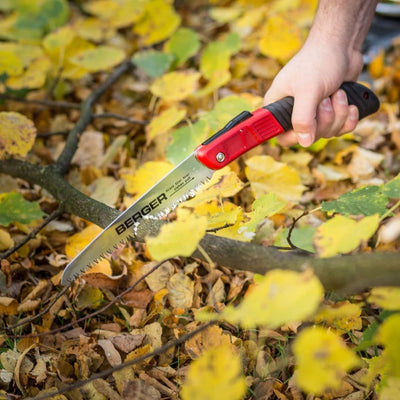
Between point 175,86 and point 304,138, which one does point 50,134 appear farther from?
point 304,138

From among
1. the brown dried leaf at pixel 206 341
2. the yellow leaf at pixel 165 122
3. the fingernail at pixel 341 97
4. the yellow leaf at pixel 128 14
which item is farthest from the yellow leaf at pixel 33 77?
the brown dried leaf at pixel 206 341

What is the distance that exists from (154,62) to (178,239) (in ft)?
6.71

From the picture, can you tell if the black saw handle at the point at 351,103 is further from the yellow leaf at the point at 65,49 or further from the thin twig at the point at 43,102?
the yellow leaf at the point at 65,49

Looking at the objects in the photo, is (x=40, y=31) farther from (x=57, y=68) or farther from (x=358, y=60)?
(x=358, y=60)

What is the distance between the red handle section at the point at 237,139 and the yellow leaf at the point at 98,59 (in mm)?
1392

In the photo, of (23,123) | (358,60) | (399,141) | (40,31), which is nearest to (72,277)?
(23,123)

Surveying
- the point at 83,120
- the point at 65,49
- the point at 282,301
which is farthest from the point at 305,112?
the point at 65,49

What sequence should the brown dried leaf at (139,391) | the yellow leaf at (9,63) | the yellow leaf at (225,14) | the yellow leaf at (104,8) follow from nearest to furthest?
1. the brown dried leaf at (139,391)
2. the yellow leaf at (9,63)
3. the yellow leaf at (104,8)
4. the yellow leaf at (225,14)

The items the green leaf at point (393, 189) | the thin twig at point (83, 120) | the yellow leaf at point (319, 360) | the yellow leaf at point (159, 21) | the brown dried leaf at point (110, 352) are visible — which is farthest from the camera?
the yellow leaf at point (159, 21)

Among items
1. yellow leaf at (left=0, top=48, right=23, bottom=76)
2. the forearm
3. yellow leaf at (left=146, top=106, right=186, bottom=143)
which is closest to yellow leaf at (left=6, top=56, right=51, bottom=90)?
yellow leaf at (left=0, top=48, right=23, bottom=76)

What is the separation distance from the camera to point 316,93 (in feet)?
6.08

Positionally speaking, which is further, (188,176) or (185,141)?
(185,141)

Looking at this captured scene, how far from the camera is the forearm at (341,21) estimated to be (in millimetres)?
2031

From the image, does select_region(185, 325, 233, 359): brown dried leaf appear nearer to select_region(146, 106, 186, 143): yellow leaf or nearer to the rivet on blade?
the rivet on blade
